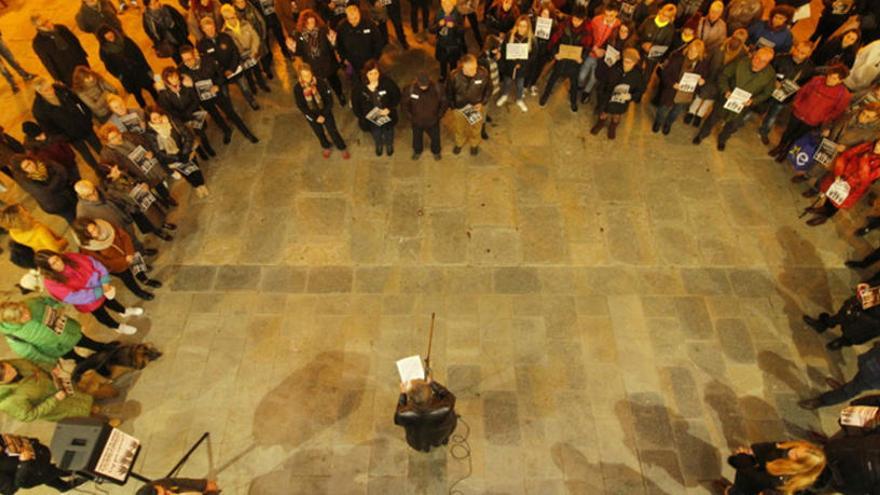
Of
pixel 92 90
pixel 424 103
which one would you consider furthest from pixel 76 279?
pixel 424 103

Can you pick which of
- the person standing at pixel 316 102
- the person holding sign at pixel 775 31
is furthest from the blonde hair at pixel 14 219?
the person holding sign at pixel 775 31

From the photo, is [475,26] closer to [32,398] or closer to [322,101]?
[322,101]

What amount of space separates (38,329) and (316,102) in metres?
4.13

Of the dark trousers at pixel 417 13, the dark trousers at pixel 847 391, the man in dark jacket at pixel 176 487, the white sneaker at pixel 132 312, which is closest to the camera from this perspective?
the man in dark jacket at pixel 176 487

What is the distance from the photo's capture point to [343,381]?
19.5ft

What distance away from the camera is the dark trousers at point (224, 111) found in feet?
24.7

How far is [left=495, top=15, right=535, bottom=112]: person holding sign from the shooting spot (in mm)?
7156

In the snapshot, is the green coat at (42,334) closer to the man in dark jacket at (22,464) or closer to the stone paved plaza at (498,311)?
the man in dark jacket at (22,464)

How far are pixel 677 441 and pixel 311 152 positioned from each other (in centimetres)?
645

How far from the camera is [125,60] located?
7.43 meters

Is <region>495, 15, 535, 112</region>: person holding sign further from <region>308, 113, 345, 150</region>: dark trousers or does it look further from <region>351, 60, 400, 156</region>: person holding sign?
<region>308, 113, 345, 150</region>: dark trousers

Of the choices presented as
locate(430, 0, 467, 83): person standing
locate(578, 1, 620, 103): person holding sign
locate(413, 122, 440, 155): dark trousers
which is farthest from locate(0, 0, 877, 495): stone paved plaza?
locate(430, 0, 467, 83): person standing

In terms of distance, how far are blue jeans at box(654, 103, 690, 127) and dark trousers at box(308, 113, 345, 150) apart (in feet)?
16.4

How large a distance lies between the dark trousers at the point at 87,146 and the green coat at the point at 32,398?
11.0 ft
